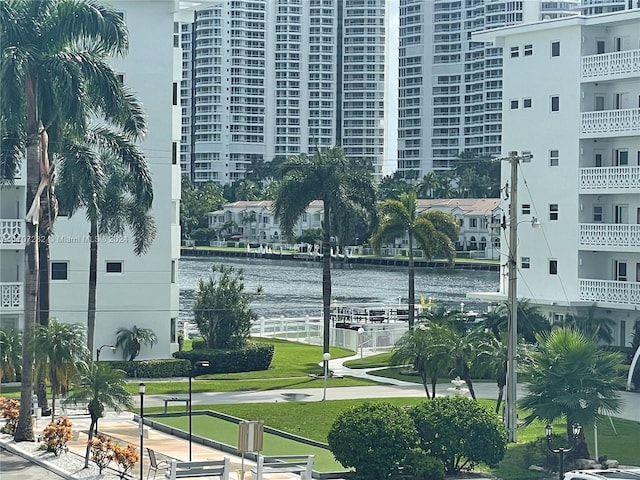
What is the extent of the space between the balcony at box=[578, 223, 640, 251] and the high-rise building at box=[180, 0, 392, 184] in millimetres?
124218

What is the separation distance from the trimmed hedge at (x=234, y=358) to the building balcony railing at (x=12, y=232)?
680cm

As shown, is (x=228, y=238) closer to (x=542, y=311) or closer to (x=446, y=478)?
(x=542, y=311)

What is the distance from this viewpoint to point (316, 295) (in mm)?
104000

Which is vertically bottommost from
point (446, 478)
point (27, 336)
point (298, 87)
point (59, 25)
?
point (446, 478)

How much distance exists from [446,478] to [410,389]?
14.6 metres

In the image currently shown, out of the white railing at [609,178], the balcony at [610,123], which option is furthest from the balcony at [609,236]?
the balcony at [610,123]

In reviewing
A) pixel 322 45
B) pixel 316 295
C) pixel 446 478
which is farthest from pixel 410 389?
pixel 322 45

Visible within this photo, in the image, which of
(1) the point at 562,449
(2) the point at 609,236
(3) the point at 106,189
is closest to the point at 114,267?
(3) the point at 106,189

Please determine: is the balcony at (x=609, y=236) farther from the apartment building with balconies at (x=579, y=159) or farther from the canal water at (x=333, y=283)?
the canal water at (x=333, y=283)

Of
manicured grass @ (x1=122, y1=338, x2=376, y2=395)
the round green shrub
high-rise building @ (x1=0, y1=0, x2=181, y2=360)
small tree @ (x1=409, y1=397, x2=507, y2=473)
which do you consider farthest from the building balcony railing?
the round green shrub

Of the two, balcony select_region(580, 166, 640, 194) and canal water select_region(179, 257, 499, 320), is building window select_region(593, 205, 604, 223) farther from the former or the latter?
canal water select_region(179, 257, 499, 320)

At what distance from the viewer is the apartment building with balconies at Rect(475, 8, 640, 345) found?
166 ft

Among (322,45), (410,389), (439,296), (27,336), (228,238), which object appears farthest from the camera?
(322,45)

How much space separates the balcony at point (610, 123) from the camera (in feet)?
164
